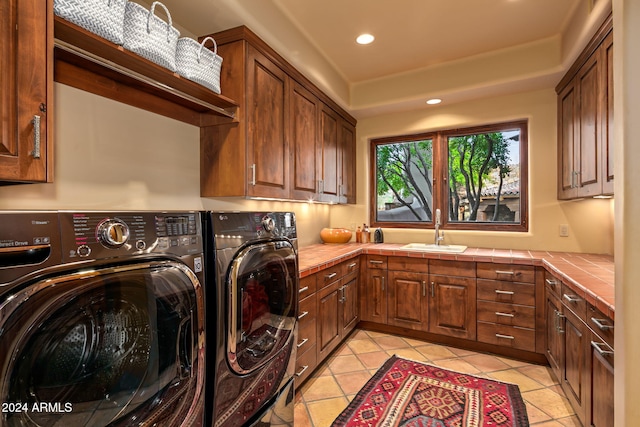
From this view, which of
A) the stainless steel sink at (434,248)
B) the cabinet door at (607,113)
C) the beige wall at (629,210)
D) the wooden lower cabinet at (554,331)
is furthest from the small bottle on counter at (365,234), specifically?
the beige wall at (629,210)

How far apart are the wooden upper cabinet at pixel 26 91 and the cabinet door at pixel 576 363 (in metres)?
2.48

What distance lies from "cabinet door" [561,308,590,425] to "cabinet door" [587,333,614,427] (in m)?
0.07

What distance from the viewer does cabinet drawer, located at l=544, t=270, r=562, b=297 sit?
214cm

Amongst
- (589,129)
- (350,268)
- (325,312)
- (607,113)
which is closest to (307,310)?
(325,312)

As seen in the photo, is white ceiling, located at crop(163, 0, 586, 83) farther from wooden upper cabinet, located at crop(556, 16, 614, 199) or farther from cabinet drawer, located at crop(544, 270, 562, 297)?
cabinet drawer, located at crop(544, 270, 562, 297)

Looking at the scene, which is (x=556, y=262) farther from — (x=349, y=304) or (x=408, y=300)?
(x=349, y=304)

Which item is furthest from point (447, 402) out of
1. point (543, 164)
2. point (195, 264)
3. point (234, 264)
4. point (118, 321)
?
point (543, 164)

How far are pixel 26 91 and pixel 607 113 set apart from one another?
2.84 m

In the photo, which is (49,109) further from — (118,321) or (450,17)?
(450,17)

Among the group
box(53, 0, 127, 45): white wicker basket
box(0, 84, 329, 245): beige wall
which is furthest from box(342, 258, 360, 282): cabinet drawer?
box(53, 0, 127, 45): white wicker basket

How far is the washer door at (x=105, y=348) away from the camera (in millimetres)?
724

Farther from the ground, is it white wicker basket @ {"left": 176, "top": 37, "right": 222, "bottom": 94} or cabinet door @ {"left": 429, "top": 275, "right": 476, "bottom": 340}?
white wicker basket @ {"left": 176, "top": 37, "right": 222, "bottom": 94}

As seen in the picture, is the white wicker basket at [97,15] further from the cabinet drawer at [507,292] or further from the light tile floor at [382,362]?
the cabinet drawer at [507,292]

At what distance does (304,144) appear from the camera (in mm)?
2730
